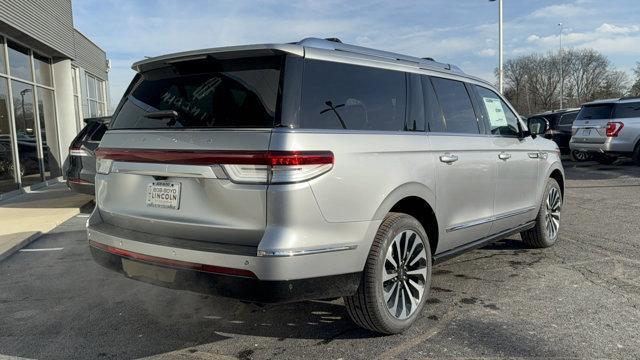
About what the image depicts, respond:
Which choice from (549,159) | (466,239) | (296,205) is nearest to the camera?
(296,205)

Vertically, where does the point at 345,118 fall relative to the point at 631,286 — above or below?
above

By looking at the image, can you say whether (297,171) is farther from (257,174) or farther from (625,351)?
(625,351)

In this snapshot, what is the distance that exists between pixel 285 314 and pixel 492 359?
1.55 m

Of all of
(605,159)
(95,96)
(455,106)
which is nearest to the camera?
(455,106)

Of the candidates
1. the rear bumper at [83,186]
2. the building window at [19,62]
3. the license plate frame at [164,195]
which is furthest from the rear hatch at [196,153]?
the building window at [19,62]

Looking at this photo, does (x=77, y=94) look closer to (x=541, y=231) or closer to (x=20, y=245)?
(x=20, y=245)

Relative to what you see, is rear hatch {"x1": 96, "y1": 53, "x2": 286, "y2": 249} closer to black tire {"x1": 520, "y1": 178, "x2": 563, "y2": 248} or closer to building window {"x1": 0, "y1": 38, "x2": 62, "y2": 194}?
black tire {"x1": 520, "y1": 178, "x2": 563, "y2": 248}

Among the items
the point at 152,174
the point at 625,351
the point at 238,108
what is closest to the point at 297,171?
the point at 238,108

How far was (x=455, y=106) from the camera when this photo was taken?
4.49 meters

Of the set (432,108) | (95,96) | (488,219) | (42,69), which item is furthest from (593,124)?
(95,96)

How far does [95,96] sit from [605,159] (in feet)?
60.2

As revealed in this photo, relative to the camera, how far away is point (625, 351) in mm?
3326

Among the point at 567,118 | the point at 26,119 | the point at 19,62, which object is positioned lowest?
the point at 567,118

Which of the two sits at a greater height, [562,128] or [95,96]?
[95,96]
